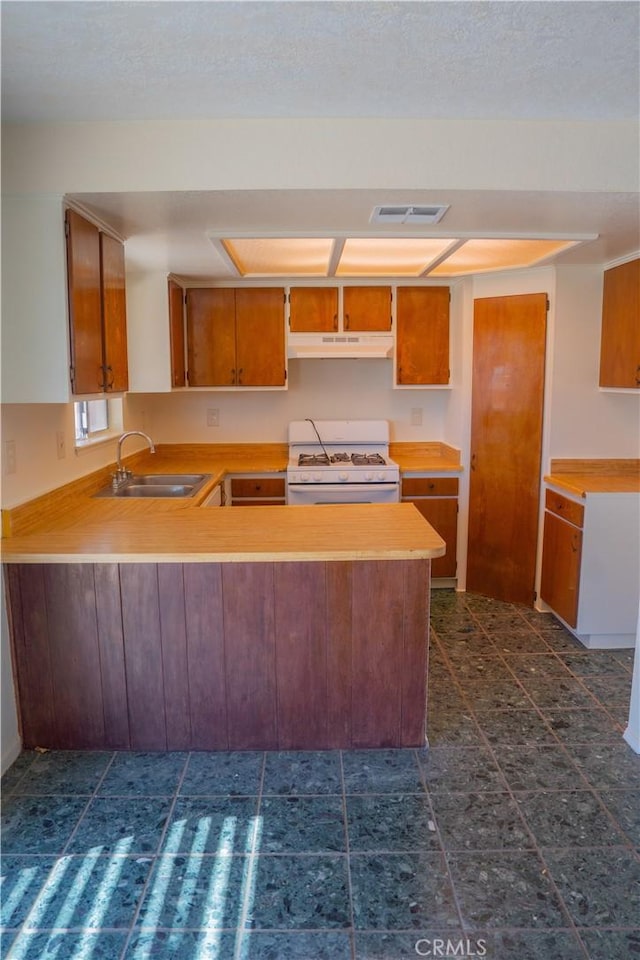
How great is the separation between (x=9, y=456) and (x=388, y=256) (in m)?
2.49

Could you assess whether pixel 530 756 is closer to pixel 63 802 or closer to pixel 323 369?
pixel 63 802

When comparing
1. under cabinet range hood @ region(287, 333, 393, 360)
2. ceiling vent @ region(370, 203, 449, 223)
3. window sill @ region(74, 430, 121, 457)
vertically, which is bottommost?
window sill @ region(74, 430, 121, 457)

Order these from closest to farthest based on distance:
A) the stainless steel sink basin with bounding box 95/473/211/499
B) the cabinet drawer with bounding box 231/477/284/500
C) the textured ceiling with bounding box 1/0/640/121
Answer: the textured ceiling with bounding box 1/0/640/121 → the stainless steel sink basin with bounding box 95/473/211/499 → the cabinet drawer with bounding box 231/477/284/500

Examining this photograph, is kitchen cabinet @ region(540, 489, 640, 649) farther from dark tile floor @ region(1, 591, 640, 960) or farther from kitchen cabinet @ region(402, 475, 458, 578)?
kitchen cabinet @ region(402, 475, 458, 578)

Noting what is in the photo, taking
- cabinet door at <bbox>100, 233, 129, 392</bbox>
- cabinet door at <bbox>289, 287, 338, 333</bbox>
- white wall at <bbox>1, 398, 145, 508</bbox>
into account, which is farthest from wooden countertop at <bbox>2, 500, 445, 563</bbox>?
cabinet door at <bbox>289, 287, 338, 333</bbox>

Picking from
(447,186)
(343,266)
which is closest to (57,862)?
(447,186)

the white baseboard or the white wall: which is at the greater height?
the white wall

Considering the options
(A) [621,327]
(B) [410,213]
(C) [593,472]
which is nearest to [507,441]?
(C) [593,472]

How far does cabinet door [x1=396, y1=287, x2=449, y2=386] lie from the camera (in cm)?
459

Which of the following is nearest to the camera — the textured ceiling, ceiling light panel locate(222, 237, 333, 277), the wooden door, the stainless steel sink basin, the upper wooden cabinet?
the textured ceiling

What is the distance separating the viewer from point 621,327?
144 inches

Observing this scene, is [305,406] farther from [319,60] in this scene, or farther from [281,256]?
[319,60]

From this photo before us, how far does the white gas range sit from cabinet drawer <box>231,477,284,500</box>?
112 millimetres

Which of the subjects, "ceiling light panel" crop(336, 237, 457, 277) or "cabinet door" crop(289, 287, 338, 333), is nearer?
"ceiling light panel" crop(336, 237, 457, 277)
